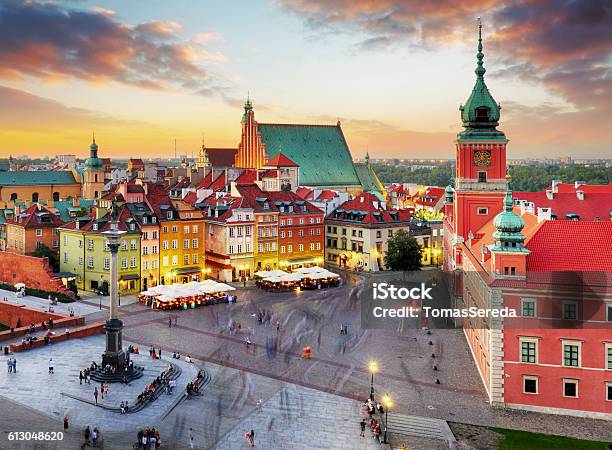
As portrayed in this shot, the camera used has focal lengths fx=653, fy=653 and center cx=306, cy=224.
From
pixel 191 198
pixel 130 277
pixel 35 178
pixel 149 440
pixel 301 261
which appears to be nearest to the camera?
pixel 149 440

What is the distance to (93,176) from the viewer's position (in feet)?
390

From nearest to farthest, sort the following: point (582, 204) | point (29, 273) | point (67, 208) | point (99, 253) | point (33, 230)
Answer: point (582, 204) → point (99, 253) → point (29, 273) → point (33, 230) → point (67, 208)

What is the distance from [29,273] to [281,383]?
3995cm

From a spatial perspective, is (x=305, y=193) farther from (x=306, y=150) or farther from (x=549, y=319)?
(x=549, y=319)

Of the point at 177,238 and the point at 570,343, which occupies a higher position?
the point at 177,238

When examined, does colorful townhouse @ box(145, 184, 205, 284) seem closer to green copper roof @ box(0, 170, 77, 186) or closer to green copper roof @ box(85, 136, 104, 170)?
green copper roof @ box(85, 136, 104, 170)

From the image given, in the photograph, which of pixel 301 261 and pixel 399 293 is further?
pixel 301 261

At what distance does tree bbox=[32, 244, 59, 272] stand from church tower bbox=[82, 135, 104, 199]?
135 ft

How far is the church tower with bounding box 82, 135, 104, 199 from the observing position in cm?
11794

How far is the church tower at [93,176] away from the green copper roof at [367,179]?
47.4m

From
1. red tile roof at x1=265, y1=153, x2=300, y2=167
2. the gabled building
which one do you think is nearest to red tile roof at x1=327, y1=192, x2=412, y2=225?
red tile roof at x1=265, y1=153, x2=300, y2=167

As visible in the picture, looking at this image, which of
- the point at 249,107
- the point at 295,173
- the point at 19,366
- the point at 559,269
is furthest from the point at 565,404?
the point at 249,107

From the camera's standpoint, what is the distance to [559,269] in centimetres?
3797

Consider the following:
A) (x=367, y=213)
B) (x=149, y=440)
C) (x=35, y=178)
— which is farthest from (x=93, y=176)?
(x=149, y=440)
